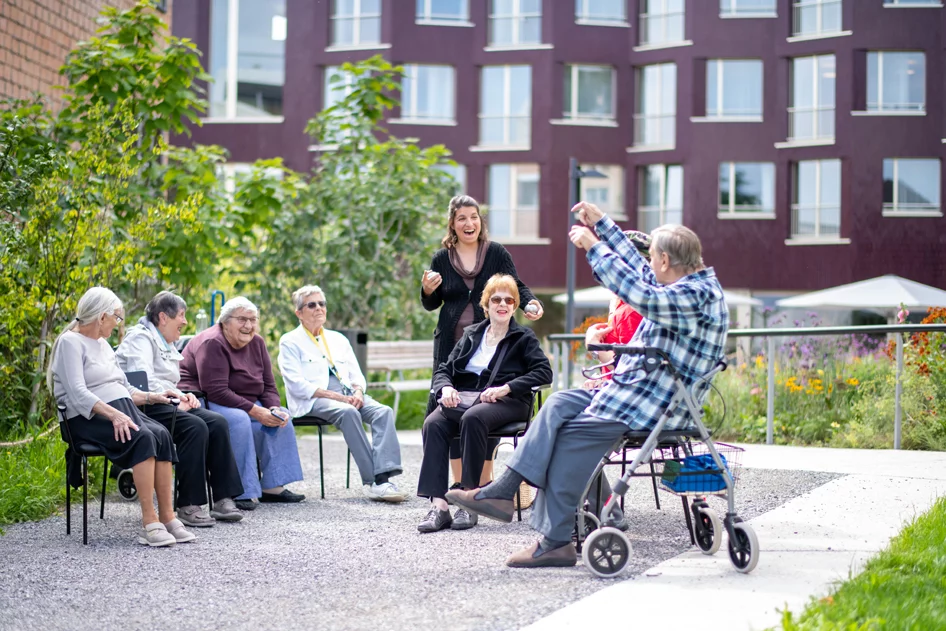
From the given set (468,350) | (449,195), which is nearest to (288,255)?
(449,195)

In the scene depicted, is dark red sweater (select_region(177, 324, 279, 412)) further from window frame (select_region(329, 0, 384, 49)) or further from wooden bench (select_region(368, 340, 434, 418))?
window frame (select_region(329, 0, 384, 49))

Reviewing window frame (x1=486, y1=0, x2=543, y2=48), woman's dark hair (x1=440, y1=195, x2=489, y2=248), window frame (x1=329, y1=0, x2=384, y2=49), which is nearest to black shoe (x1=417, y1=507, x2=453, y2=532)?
woman's dark hair (x1=440, y1=195, x2=489, y2=248)

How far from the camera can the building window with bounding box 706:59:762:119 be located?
106ft

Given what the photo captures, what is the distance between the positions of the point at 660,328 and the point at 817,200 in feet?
90.0

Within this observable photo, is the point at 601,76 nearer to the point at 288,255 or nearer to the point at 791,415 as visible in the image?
the point at 288,255

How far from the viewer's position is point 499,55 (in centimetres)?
3291

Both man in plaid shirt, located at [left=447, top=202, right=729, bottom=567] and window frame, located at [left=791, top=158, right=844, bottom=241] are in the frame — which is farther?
window frame, located at [left=791, top=158, right=844, bottom=241]

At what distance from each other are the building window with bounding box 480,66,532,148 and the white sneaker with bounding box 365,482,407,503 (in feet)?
84.3

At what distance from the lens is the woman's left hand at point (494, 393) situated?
6.71 m

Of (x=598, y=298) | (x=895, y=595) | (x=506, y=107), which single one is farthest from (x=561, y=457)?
(x=506, y=107)

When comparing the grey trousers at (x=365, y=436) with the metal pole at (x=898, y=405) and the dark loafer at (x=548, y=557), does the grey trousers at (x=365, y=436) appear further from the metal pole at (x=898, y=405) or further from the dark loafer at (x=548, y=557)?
the metal pole at (x=898, y=405)

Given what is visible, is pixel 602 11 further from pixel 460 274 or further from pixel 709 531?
pixel 709 531

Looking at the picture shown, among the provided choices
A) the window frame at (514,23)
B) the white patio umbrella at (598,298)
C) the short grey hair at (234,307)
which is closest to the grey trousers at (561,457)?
the short grey hair at (234,307)

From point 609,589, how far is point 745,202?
93.1 feet
